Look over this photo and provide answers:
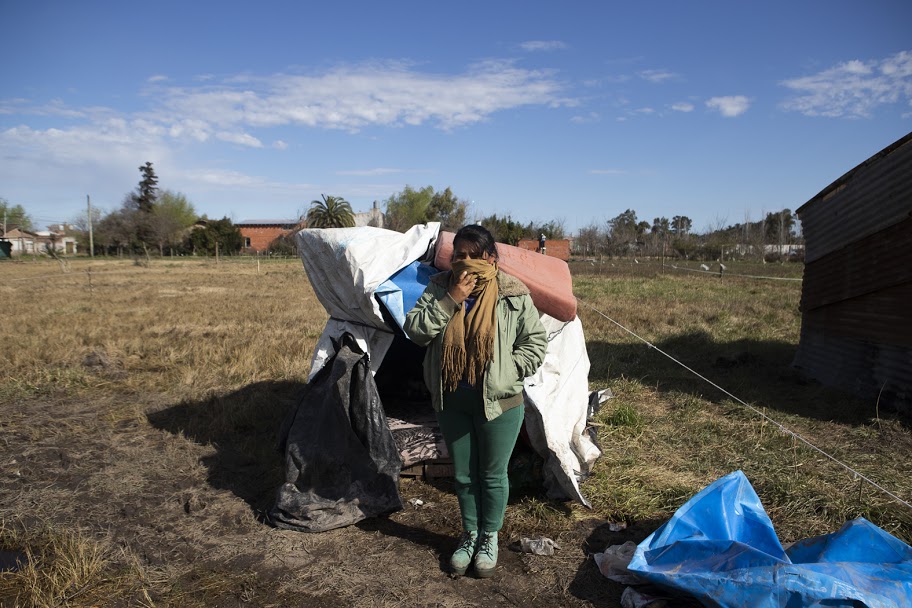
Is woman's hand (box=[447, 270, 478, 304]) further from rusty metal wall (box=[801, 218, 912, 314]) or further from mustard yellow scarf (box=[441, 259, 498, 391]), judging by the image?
rusty metal wall (box=[801, 218, 912, 314])

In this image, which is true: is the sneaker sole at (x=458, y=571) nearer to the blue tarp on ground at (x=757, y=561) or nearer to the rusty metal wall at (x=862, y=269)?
the blue tarp on ground at (x=757, y=561)

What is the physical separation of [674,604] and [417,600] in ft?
3.75

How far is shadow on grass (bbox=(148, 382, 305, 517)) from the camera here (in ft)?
13.1

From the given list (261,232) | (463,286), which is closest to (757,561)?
(463,286)

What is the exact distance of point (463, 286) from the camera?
266 cm

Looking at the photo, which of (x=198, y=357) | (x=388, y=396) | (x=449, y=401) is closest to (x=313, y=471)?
(x=449, y=401)

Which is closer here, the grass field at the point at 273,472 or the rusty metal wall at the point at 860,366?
the grass field at the point at 273,472

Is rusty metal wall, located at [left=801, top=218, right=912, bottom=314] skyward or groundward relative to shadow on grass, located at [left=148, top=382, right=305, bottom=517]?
skyward

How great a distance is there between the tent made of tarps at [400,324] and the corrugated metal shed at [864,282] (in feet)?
10.9

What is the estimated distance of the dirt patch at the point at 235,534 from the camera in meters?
2.76

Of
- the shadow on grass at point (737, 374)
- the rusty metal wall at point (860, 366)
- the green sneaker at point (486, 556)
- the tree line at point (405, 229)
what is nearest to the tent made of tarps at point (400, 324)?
the green sneaker at point (486, 556)

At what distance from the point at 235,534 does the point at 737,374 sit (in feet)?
19.2

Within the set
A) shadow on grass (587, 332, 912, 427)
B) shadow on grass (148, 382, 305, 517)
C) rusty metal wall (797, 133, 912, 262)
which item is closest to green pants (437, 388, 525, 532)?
→ shadow on grass (148, 382, 305, 517)

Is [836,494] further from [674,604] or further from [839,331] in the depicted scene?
[839,331]
